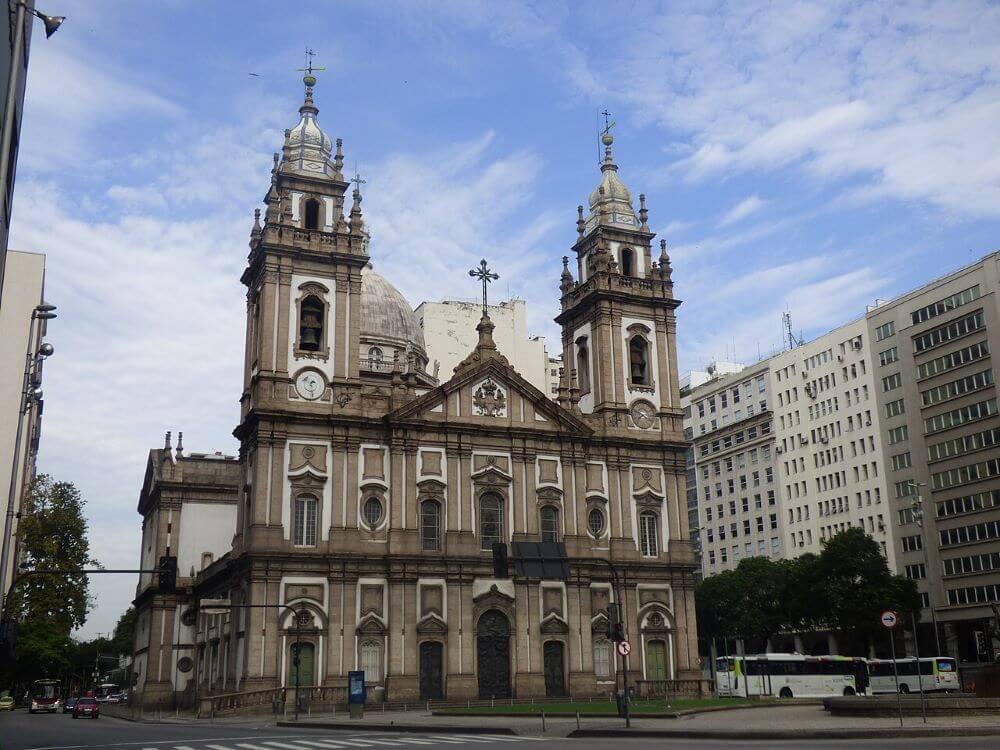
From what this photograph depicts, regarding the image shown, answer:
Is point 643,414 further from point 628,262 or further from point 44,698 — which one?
point 44,698

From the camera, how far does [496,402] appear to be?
51.3 metres

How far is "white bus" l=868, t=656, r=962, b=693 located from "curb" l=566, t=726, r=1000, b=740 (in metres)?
35.5

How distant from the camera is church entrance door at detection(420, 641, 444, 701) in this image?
46.0 m

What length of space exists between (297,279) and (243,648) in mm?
16560

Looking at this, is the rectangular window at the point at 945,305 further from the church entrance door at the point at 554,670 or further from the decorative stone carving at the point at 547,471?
the church entrance door at the point at 554,670

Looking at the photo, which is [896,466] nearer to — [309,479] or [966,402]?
[966,402]

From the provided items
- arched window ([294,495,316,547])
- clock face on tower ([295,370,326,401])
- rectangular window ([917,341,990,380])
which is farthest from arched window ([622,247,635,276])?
rectangular window ([917,341,990,380])

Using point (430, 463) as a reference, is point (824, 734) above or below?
below

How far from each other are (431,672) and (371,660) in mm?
2693

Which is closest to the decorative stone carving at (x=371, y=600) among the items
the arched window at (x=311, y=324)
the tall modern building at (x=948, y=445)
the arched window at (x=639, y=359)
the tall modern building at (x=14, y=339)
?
the arched window at (x=311, y=324)

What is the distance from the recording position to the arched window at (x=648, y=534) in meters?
52.3

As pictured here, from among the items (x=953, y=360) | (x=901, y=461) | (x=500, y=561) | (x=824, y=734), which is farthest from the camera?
(x=901, y=461)

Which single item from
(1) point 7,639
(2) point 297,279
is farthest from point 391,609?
(1) point 7,639

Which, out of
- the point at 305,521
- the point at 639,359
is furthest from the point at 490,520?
the point at 639,359
